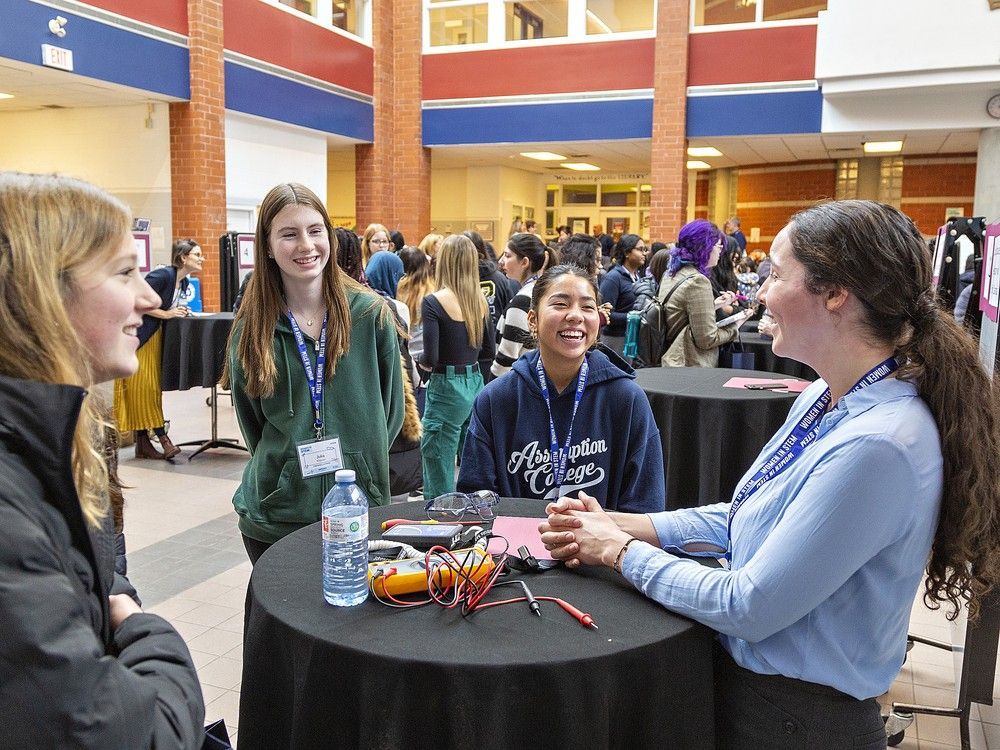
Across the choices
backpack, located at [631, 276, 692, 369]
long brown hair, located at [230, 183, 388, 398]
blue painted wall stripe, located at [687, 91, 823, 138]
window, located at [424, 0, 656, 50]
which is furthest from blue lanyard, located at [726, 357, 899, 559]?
window, located at [424, 0, 656, 50]

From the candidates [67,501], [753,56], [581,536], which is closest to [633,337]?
[581,536]

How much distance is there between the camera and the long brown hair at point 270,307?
2.46 metres

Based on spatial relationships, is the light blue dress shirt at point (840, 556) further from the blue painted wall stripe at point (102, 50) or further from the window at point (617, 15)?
the window at point (617, 15)

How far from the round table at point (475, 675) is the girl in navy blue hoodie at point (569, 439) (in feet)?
2.44

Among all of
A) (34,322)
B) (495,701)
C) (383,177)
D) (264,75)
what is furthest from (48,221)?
(383,177)

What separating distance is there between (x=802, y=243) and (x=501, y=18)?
44.7ft

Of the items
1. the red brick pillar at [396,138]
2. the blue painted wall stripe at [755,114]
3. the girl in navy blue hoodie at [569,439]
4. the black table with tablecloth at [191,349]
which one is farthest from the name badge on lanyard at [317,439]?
→ the red brick pillar at [396,138]

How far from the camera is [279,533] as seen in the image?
7.97 feet

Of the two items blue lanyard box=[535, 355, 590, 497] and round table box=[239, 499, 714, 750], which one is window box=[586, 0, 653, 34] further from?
round table box=[239, 499, 714, 750]

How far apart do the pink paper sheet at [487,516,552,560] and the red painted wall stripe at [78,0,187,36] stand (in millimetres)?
9391

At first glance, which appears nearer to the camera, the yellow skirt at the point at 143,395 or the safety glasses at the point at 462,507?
the safety glasses at the point at 462,507

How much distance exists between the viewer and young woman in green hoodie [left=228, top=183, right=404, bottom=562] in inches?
95.7

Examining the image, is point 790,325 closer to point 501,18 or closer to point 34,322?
point 34,322

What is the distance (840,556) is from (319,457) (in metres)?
1.52
